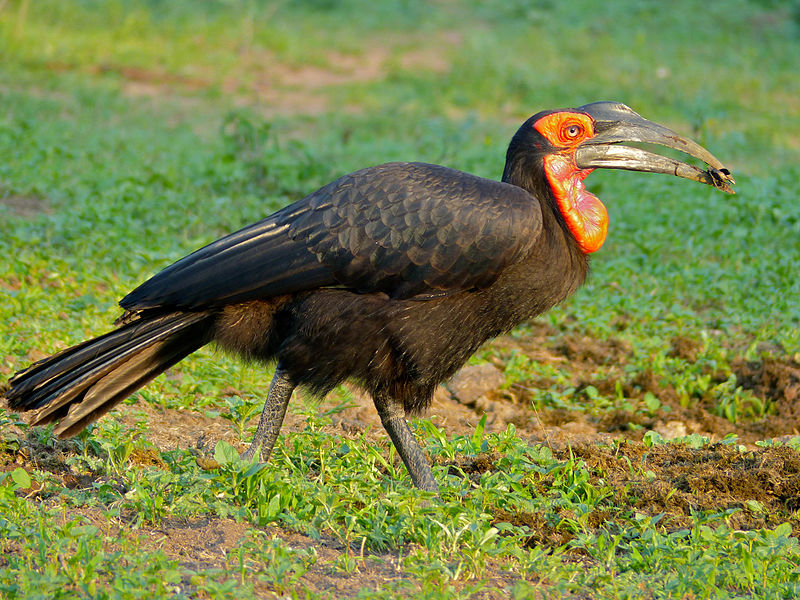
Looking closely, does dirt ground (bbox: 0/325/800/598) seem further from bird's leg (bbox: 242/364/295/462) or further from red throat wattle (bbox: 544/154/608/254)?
red throat wattle (bbox: 544/154/608/254)

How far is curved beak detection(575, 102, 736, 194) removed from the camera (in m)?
4.00

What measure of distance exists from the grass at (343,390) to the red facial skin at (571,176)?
0.89 metres

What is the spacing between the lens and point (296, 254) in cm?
377

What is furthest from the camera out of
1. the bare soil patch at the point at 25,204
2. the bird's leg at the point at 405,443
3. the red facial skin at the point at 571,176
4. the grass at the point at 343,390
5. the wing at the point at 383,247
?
the bare soil patch at the point at 25,204

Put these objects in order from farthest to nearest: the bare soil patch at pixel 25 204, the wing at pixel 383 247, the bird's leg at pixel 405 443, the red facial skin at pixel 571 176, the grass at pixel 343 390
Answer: the bare soil patch at pixel 25 204
the red facial skin at pixel 571 176
the bird's leg at pixel 405 443
the wing at pixel 383 247
the grass at pixel 343 390

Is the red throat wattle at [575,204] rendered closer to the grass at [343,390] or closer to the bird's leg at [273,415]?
the grass at [343,390]

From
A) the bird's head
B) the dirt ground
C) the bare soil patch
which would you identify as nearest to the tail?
the dirt ground

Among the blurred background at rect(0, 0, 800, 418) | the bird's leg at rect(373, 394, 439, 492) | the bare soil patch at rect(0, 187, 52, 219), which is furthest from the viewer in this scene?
the bare soil patch at rect(0, 187, 52, 219)

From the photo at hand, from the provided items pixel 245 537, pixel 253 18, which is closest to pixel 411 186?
pixel 245 537

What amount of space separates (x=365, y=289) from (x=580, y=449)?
123 centimetres

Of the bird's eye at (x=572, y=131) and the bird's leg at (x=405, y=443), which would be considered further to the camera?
the bird's eye at (x=572, y=131)

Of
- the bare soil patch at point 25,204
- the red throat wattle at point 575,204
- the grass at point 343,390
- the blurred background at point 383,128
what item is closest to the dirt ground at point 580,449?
the grass at point 343,390

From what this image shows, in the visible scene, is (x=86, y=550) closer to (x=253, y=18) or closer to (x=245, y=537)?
(x=245, y=537)

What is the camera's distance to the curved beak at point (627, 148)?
400 cm
